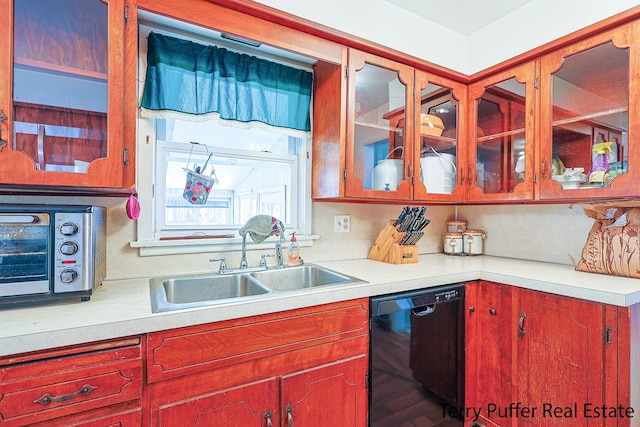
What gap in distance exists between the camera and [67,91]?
3.54ft

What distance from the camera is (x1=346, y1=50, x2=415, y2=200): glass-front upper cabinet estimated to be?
1642 millimetres

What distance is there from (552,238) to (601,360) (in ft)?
2.86

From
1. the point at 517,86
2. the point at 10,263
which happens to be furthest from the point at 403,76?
the point at 10,263

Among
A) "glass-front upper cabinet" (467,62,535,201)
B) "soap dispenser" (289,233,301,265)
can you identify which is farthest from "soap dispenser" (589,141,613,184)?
"soap dispenser" (289,233,301,265)

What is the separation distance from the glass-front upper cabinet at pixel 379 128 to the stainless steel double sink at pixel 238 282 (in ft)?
1.56

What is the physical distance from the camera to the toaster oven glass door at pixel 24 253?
3.12 ft

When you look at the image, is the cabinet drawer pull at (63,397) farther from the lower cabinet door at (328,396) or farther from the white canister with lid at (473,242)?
the white canister with lid at (473,242)

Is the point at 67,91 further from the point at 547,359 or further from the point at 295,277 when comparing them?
the point at 547,359

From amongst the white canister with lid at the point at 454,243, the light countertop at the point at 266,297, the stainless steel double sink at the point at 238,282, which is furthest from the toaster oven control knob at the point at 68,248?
the white canister with lid at the point at 454,243

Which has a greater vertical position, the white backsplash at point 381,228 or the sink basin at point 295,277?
the white backsplash at point 381,228

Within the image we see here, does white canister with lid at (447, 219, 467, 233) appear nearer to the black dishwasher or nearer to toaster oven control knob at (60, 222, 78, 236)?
the black dishwasher

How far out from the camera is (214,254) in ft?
5.33

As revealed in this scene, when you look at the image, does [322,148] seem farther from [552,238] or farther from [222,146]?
[552,238]

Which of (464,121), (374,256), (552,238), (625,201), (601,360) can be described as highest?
(464,121)
